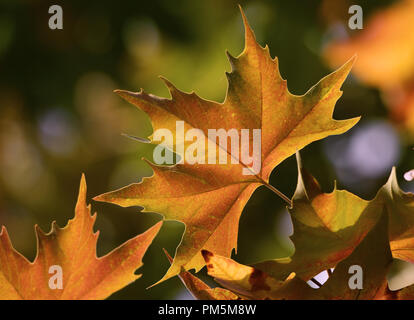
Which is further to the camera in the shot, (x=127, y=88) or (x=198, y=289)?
(x=127, y=88)

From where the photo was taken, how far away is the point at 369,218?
30 cm

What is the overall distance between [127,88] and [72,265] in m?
1.54

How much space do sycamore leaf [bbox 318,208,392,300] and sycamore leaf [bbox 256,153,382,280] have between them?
0.02 meters

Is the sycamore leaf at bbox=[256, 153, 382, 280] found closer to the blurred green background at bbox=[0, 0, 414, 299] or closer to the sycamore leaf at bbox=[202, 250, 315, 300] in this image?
the sycamore leaf at bbox=[202, 250, 315, 300]

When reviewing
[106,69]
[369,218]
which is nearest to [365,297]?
[369,218]

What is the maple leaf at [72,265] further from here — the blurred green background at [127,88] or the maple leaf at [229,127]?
the blurred green background at [127,88]

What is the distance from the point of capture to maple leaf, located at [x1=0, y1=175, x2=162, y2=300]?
1.08 ft

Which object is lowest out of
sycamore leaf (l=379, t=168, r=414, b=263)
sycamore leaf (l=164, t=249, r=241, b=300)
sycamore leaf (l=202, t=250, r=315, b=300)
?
sycamore leaf (l=164, t=249, r=241, b=300)

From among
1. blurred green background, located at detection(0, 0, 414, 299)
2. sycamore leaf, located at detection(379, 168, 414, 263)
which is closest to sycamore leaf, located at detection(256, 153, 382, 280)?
sycamore leaf, located at detection(379, 168, 414, 263)

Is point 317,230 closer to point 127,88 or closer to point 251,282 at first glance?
point 251,282

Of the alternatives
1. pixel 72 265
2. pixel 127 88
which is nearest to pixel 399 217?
pixel 72 265

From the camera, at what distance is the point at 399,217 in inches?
12.5

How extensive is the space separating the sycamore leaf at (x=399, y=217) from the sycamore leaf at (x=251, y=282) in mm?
69
